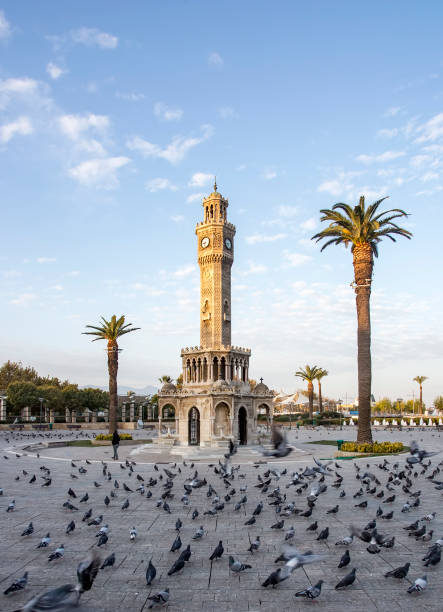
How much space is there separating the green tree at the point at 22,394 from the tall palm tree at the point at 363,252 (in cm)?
5732

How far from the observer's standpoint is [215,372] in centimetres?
4547

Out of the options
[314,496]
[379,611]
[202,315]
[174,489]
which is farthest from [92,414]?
[379,611]

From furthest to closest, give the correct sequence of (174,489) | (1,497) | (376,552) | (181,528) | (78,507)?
(174,489) → (1,497) → (78,507) → (181,528) → (376,552)

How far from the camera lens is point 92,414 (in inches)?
3219

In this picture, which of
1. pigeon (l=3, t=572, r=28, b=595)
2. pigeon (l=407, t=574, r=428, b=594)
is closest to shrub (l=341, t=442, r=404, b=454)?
pigeon (l=407, t=574, r=428, b=594)

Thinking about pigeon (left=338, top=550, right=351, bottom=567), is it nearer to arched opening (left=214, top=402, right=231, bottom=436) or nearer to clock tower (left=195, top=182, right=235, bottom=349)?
arched opening (left=214, top=402, right=231, bottom=436)

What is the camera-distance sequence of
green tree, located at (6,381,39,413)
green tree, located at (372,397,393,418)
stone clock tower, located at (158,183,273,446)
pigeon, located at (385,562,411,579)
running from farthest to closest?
green tree, located at (372,397,393,418), green tree, located at (6,381,39,413), stone clock tower, located at (158,183,273,446), pigeon, located at (385,562,411,579)

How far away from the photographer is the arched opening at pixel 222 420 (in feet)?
139

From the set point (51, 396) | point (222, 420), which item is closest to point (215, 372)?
point (222, 420)

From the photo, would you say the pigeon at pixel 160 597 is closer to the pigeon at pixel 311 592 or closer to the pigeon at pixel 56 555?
the pigeon at pixel 311 592

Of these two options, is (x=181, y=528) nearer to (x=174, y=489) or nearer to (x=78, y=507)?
(x=78, y=507)

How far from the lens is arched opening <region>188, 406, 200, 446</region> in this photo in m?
44.2

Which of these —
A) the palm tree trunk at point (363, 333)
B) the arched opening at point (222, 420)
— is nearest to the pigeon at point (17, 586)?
the palm tree trunk at point (363, 333)

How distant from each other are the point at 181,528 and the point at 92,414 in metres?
73.2
